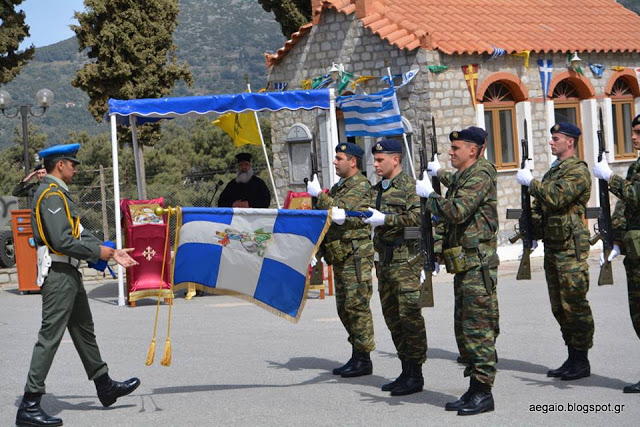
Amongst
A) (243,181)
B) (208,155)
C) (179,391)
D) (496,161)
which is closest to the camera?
(179,391)

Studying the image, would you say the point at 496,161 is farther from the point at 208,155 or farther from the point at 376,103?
the point at 208,155

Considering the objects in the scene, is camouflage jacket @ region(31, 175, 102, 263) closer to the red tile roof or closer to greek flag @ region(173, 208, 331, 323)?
greek flag @ region(173, 208, 331, 323)

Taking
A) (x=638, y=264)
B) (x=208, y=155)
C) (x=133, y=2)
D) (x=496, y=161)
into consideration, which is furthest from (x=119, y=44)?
(x=638, y=264)

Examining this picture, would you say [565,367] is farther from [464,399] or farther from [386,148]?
[386,148]

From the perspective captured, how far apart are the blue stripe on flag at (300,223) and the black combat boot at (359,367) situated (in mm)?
1140

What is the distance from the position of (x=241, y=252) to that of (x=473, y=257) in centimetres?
217

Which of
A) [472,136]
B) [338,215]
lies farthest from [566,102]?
[472,136]

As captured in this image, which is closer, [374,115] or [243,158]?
[243,158]

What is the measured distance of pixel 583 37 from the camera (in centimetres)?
2178

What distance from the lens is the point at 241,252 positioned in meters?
8.99

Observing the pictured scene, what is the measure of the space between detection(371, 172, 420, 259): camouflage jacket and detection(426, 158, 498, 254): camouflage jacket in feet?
2.09

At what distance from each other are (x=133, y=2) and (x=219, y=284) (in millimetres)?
20096

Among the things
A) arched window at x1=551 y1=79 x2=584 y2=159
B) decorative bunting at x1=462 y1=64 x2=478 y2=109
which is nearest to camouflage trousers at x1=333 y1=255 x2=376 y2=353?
decorative bunting at x1=462 y1=64 x2=478 y2=109

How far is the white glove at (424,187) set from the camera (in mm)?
7848
